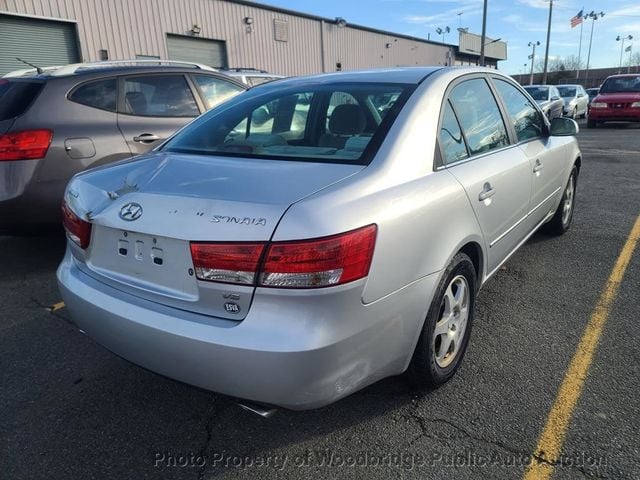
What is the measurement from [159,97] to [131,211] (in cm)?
337

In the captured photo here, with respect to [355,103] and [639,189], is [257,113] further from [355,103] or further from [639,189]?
[639,189]

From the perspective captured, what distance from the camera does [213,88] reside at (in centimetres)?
554

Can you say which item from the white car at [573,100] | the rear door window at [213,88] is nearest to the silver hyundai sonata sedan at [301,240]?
the rear door window at [213,88]

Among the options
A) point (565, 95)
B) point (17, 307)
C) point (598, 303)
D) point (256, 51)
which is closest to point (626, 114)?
point (565, 95)

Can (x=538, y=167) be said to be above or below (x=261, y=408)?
above

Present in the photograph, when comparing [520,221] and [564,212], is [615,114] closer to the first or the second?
[564,212]

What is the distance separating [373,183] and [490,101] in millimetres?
1740

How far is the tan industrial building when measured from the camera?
13.2 meters

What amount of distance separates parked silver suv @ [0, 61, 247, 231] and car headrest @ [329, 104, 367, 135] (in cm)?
255

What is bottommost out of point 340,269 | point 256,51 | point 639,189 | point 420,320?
point 639,189

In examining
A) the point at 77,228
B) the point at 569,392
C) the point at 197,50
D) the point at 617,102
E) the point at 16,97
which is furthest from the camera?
the point at 197,50

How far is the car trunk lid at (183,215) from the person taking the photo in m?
1.75

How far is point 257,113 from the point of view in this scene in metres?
2.87

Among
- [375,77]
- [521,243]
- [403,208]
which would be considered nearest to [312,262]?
[403,208]
